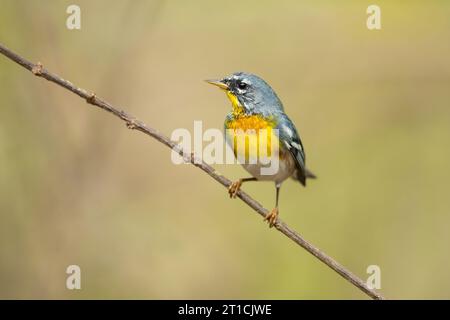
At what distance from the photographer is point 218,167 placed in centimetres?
635

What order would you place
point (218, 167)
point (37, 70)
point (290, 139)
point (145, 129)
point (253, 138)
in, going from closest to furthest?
point (37, 70) < point (145, 129) < point (253, 138) < point (290, 139) < point (218, 167)

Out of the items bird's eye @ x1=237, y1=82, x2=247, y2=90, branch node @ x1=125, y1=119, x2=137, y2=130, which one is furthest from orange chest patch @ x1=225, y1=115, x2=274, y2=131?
branch node @ x1=125, y1=119, x2=137, y2=130

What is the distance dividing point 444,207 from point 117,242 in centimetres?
334

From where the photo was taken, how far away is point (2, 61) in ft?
15.0

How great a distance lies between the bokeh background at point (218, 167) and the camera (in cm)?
469

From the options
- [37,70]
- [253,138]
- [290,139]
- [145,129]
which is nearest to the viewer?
[37,70]

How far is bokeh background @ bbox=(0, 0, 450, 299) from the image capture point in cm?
469

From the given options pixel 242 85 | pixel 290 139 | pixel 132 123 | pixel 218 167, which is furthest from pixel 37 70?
pixel 218 167

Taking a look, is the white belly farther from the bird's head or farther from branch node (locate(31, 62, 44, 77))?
branch node (locate(31, 62, 44, 77))

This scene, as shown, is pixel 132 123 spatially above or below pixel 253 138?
below

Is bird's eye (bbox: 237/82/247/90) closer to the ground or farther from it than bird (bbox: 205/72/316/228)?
farther from it

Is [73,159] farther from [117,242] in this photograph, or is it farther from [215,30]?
[215,30]

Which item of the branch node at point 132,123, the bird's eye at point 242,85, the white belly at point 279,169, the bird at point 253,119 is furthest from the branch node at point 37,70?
the white belly at point 279,169

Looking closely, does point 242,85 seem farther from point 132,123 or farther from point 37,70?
point 37,70
